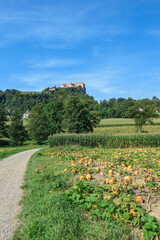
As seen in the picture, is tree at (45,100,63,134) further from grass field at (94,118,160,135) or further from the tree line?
grass field at (94,118,160,135)

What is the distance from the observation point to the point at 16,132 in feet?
115

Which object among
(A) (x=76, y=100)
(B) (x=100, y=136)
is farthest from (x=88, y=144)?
(A) (x=76, y=100)

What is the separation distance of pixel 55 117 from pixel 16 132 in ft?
34.7

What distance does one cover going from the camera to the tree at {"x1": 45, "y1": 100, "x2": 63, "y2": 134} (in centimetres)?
4061

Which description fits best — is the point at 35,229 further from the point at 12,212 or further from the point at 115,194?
the point at 115,194

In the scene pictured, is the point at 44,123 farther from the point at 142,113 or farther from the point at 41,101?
the point at 41,101

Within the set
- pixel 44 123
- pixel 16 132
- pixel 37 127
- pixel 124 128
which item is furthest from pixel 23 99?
pixel 37 127

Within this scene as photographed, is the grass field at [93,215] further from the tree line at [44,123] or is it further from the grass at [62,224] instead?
the tree line at [44,123]

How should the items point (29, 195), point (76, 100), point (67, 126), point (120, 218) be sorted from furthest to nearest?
1. point (76, 100)
2. point (67, 126)
3. point (29, 195)
4. point (120, 218)

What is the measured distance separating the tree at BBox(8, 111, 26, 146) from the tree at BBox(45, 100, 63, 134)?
7105 mm

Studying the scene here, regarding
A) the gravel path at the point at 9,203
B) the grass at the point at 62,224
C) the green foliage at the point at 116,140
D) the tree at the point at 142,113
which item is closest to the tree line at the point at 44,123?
the tree at the point at 142,113

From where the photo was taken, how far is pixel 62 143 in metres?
16.9

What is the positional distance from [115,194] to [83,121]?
96.9 ft


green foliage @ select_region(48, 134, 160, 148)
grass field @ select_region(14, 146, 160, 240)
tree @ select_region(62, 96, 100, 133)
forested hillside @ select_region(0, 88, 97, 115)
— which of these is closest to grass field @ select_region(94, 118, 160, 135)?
tree @ select_region(62, 96, 100, 133)
